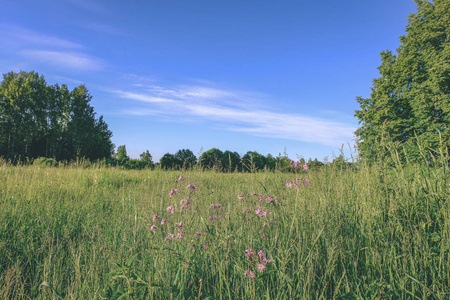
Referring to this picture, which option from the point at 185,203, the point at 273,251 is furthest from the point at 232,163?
the point at 273,251

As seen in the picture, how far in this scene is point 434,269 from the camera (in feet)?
7.06

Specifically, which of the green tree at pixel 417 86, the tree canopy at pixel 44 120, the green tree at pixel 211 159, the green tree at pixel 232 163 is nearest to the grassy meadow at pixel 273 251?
the green tree at pixel 211 159

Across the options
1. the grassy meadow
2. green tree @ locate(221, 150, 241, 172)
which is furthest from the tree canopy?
the grassy meadow

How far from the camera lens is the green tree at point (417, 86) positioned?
12711 millimetres

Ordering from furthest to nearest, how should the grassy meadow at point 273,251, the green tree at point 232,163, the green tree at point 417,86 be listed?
the green tree at point 417,86 → the green tree at point 232,163 → the grassy meadow at point 273,251

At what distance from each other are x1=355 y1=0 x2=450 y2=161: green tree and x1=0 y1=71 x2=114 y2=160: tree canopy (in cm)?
3402

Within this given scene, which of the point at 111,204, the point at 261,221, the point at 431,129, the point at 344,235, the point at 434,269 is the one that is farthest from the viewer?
the point at 431,129

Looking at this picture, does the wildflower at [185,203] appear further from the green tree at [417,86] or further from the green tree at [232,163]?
the green tree at [417,86]

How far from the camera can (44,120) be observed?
121 feet

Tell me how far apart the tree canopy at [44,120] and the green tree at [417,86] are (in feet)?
112

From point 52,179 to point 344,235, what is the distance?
873 centimetres

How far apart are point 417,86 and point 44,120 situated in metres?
42.7

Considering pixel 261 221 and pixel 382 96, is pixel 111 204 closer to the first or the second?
pixel 261 221

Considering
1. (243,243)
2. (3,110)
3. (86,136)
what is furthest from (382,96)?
(3,110)
